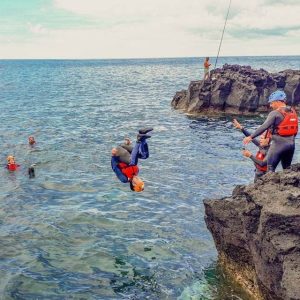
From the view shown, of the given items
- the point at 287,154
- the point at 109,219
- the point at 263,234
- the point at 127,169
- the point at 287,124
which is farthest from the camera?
the point at 109,219

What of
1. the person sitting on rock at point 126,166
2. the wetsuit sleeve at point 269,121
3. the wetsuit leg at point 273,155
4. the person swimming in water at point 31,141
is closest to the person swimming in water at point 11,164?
the person swimming in water at point 31,141

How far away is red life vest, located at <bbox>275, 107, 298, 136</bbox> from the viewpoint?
1206 centimetres

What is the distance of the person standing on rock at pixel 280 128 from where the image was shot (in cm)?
1201

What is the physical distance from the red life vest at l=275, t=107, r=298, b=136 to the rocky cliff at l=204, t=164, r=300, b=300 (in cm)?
131

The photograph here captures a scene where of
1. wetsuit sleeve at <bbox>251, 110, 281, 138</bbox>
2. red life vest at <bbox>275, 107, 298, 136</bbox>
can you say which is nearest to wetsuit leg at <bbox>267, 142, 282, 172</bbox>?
red life vest at <bbox>275, 107, 298, 136</bbox>

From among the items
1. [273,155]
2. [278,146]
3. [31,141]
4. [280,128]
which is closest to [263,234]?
[273,155]

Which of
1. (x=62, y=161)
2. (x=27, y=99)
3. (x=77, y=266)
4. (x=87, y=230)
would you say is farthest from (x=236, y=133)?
(x=27, y=99)

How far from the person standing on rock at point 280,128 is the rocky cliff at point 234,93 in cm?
3635

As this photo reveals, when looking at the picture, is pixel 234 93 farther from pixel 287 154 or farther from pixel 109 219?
pixel 287 154

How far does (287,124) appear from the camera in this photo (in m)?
12.1

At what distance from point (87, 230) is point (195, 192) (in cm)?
632

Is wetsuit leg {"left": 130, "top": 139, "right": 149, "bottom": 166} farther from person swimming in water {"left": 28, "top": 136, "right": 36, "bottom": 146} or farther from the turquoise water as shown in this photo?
person swimming in water {"left": 28, "top": 136, "right": 36, "bottom": 146}

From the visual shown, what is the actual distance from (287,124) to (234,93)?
37.5 meters

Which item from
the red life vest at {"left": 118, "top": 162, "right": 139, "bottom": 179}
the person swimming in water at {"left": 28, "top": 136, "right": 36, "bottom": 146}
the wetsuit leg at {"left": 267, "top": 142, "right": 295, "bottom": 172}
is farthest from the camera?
the person swimming in water at {"left": 28, "top": 136, "right": 36, "bottom": 146}
